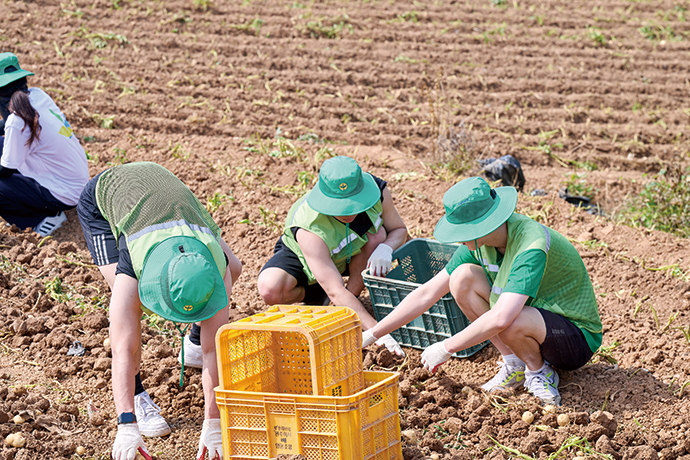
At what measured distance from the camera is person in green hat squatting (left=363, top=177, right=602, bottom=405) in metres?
2.71

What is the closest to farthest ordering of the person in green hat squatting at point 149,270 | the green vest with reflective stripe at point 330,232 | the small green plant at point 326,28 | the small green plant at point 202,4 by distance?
1. the person in green hat squatting at point 149,270
2. the green vest with reflective stripe at point 330,232
3. the small green plant at point 326,28
4. the small green plant at point 202,4

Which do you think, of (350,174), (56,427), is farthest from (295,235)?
(56,427)

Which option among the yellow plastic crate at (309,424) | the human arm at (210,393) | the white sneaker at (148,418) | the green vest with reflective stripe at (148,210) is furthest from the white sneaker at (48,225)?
the yellow plastic crate at (309,424)

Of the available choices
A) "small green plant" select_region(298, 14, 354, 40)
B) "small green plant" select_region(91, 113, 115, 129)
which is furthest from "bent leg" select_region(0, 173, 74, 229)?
"small green plant" select_region(298, 14, 354, 40)

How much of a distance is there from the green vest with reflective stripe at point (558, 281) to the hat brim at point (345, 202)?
0.64m

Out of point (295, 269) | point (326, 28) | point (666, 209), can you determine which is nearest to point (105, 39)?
point (326, 28)

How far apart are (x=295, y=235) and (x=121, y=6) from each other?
660cm

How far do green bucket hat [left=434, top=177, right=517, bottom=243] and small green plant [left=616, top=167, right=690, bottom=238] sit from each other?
2584mm

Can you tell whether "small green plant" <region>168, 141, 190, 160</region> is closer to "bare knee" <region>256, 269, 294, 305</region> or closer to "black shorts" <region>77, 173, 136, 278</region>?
"bare knee" <region>256, 269, 294, 305</region>

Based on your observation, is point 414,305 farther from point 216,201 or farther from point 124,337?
point 216,201

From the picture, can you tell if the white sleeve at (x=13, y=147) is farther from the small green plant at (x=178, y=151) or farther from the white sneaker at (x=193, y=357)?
the white sneaker at (x=193, y=357)

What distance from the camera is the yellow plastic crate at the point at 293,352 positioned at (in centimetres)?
226

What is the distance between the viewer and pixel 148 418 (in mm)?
2865

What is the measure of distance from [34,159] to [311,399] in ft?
11.1
